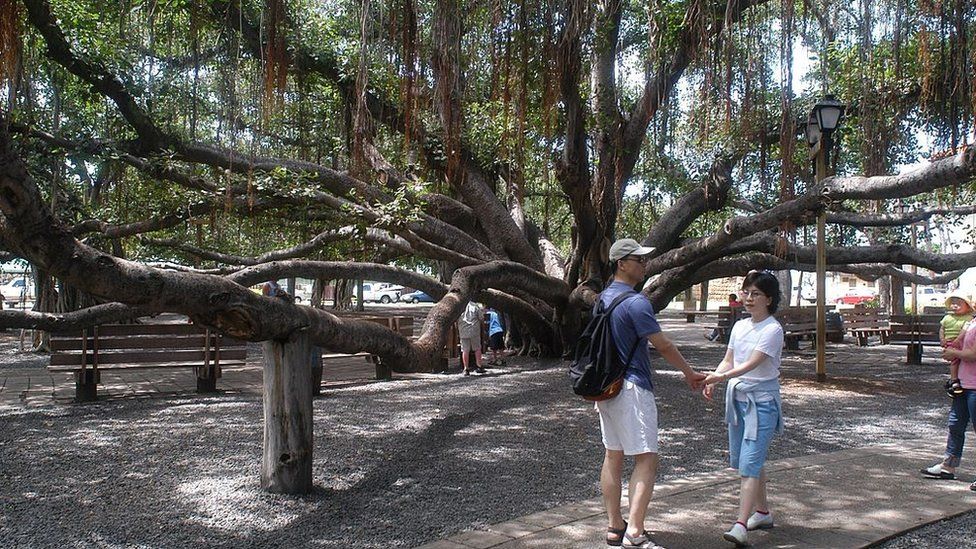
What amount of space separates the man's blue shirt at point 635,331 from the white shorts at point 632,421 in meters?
0.06

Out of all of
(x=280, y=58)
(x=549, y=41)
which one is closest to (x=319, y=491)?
(x=280, y=58)

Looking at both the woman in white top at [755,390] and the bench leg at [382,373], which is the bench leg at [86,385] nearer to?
the bench leg at [382,373]

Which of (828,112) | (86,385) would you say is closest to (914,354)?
(828,112)

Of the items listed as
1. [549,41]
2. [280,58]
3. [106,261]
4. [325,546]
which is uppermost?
[549,41]

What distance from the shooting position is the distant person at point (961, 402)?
5727mm

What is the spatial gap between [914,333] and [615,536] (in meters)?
12.8

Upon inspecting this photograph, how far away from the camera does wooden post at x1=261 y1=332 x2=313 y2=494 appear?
5.38 meters

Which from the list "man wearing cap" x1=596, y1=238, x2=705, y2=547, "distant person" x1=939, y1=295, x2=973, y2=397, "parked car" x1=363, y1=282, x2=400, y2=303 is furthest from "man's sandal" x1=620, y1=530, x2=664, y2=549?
"parked car" x1=363, y1=282, x2=400, y2=303

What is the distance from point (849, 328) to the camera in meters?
19.2

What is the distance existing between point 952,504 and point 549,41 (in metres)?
4.42

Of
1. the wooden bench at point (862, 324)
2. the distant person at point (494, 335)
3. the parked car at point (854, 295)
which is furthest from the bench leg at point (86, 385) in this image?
the parked car at point (854, 295)

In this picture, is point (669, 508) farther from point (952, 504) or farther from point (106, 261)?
point (106, 261)

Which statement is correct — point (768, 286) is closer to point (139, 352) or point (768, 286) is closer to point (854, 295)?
point (139, 352)

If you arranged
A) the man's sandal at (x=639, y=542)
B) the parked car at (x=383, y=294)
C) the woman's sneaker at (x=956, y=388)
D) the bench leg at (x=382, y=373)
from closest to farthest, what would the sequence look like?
the man's sandal at (x=639, y=542) → the woman's sneaker at (x=956, y=388) → the bench leg at (x=382, y=373) → the parked car at (x=383, y=294)
